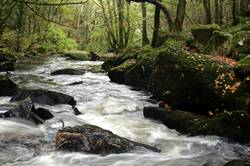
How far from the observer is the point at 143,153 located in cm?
627

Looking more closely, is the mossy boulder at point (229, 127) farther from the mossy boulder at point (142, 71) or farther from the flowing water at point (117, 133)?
the mossy boulder at point (142, 71)

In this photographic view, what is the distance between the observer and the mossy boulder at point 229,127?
6.85 metres

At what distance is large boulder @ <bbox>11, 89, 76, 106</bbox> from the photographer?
387 inches

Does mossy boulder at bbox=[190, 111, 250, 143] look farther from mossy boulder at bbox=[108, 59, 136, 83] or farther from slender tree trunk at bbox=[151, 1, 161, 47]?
slender tree trunk at bbox=[151, 1, 161, 47]

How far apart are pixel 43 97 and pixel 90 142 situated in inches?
161

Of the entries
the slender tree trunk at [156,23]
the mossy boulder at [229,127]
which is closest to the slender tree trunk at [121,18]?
the slender tree trunk at [156,23]

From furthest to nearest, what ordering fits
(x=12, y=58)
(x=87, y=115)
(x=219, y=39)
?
(x=12, y=58) → (x=219, y=39) → (x=87, y=115)

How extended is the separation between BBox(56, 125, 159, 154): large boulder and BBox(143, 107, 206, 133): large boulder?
1.56 meters

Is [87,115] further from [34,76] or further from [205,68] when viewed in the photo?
[34,76]

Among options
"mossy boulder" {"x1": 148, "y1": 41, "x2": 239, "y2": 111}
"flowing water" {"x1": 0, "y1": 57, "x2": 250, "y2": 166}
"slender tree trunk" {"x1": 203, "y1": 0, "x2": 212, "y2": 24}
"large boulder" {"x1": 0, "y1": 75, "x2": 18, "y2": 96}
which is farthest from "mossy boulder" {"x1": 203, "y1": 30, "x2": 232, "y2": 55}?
"slender tree trunk" {"x1": 203, "y1": 0, "x2": 212, "y2": 24}

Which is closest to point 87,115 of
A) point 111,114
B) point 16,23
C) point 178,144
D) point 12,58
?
point 111,114

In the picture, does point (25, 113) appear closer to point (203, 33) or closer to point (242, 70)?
point (242, 70)

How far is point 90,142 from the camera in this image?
618 centimetres

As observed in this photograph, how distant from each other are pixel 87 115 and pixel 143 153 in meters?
3.14
